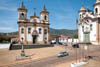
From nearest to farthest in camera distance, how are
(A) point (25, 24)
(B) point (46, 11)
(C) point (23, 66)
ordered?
1. (C) point (23, 66)
2. (A) point (25, 24)
3. (B) point (46, 11)

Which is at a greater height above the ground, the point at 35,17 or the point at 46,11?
the point at 46,11

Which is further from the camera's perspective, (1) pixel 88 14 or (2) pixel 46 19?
(2) pixel 46 19

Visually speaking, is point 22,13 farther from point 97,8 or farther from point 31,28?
point 97,8

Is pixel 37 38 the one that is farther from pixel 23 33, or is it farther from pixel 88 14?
pixel 88 14

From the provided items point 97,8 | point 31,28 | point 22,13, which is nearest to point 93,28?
point 97,8

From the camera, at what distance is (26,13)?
34.7 m

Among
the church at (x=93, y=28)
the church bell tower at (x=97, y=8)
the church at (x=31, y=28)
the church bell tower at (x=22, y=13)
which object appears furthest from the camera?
the church bell tower at (x=22, y=13)

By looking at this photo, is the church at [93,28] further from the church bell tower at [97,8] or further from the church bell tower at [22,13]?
the church bell tower at [22,13]

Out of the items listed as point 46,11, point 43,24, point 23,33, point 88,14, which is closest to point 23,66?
point 23,33

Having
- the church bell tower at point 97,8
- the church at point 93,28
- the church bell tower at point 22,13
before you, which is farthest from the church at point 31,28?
the church bell tower at point 97,8

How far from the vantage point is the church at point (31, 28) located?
109ft

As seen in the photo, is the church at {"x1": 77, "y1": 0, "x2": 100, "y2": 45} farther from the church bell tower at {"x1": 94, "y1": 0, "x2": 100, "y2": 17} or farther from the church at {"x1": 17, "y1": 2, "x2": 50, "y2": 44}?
the church at {"x1": 17, "y1": 2, "x2": 50, "y2": 44}

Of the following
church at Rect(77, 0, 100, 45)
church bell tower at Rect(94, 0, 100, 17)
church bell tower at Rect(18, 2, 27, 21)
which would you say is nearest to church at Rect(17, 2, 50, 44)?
church bell tower at Rect(18, 2, 27, 21)

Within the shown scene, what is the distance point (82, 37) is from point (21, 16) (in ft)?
80.1
